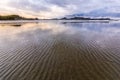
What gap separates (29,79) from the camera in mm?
6914

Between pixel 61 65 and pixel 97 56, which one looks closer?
pixel 61 65

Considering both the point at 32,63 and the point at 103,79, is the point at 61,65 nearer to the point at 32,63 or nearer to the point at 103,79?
the point at 32,63

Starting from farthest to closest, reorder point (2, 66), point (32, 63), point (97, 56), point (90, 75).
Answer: point (97, 56), point (32, 63), point (2, 66), point (90, 75)

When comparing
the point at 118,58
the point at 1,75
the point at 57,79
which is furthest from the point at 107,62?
the point at 1,75

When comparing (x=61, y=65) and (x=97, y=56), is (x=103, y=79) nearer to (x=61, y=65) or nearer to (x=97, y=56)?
(x=61, y=65)

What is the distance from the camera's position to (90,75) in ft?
24.4

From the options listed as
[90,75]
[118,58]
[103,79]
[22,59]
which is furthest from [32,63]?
[118,58]

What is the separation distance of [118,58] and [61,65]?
393 cm

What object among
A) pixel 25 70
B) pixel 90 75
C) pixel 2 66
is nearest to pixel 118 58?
pixel 90 75

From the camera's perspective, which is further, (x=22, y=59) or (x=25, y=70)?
(x=22, y=59)

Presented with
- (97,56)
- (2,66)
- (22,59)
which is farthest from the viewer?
(97,56)

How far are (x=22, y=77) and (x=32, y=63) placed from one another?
221 cm

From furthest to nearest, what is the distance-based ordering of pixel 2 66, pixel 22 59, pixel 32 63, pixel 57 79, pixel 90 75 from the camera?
pixel 22 59
pixel 32 63
pixel 2 66
pixel 90 75
pixel 57 79

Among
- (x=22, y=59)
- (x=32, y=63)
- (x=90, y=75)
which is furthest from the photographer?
(x=22, y=59)
